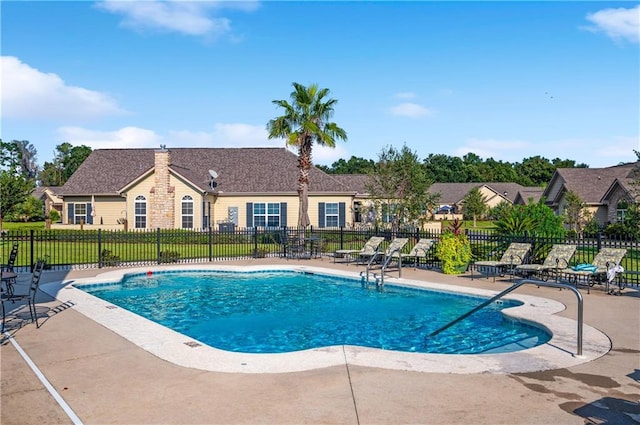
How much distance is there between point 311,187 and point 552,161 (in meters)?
77.5

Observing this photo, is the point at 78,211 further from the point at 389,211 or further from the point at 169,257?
the point at 389,211

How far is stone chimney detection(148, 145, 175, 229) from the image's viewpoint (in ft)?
107

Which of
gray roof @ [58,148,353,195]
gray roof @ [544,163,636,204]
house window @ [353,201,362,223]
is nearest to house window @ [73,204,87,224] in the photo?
gray roof @ [58,148,353,195]

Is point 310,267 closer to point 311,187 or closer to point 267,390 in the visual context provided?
point 267,390

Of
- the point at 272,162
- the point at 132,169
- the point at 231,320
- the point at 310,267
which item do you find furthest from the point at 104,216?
the point at 231,320

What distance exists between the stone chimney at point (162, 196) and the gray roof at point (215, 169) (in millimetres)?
1290

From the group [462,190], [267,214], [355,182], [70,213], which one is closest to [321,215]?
[267,214]

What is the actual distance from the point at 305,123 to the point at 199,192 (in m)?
9.04

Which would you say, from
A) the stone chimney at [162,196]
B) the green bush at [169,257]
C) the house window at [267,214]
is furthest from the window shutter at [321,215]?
the green bush at [169,257]

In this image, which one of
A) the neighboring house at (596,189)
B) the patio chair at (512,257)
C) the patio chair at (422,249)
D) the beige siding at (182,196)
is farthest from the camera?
the neighboring house at (596,189)

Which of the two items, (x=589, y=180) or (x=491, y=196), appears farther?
(x=491, y=196)

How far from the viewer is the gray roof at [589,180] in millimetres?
40250

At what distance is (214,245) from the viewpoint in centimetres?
2670

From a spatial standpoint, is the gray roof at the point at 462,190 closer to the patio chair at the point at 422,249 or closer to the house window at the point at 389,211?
the house window at the point at 389,211
